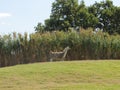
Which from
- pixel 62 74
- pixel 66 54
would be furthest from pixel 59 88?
pixel 66 54

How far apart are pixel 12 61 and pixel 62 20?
14172 millimetres

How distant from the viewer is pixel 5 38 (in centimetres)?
2597

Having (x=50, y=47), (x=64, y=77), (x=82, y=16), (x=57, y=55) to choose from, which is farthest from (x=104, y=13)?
(x=64, y=77)

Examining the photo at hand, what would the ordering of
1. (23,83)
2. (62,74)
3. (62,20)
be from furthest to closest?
1. (62,20)
2. (62,74)
3. (23,83)

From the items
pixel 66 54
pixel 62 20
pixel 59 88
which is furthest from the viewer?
pixel 62 20

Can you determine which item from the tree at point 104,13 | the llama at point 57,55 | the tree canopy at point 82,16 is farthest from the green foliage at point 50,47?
the tree at point 104,13

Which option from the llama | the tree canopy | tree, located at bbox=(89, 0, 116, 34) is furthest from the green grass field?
tree, located at bbox=(89, 0, 116, 34)

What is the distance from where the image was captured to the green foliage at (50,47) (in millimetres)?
25516

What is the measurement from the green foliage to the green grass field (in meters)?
7.17

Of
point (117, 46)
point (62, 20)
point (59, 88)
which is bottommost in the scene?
point (59, 88)

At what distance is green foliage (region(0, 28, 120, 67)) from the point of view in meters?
25.5

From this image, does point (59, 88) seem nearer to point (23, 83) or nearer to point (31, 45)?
point (23, 83)

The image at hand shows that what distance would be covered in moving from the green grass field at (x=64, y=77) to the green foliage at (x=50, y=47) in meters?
7.17

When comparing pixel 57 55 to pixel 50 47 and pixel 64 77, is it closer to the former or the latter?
pixel 50 47
